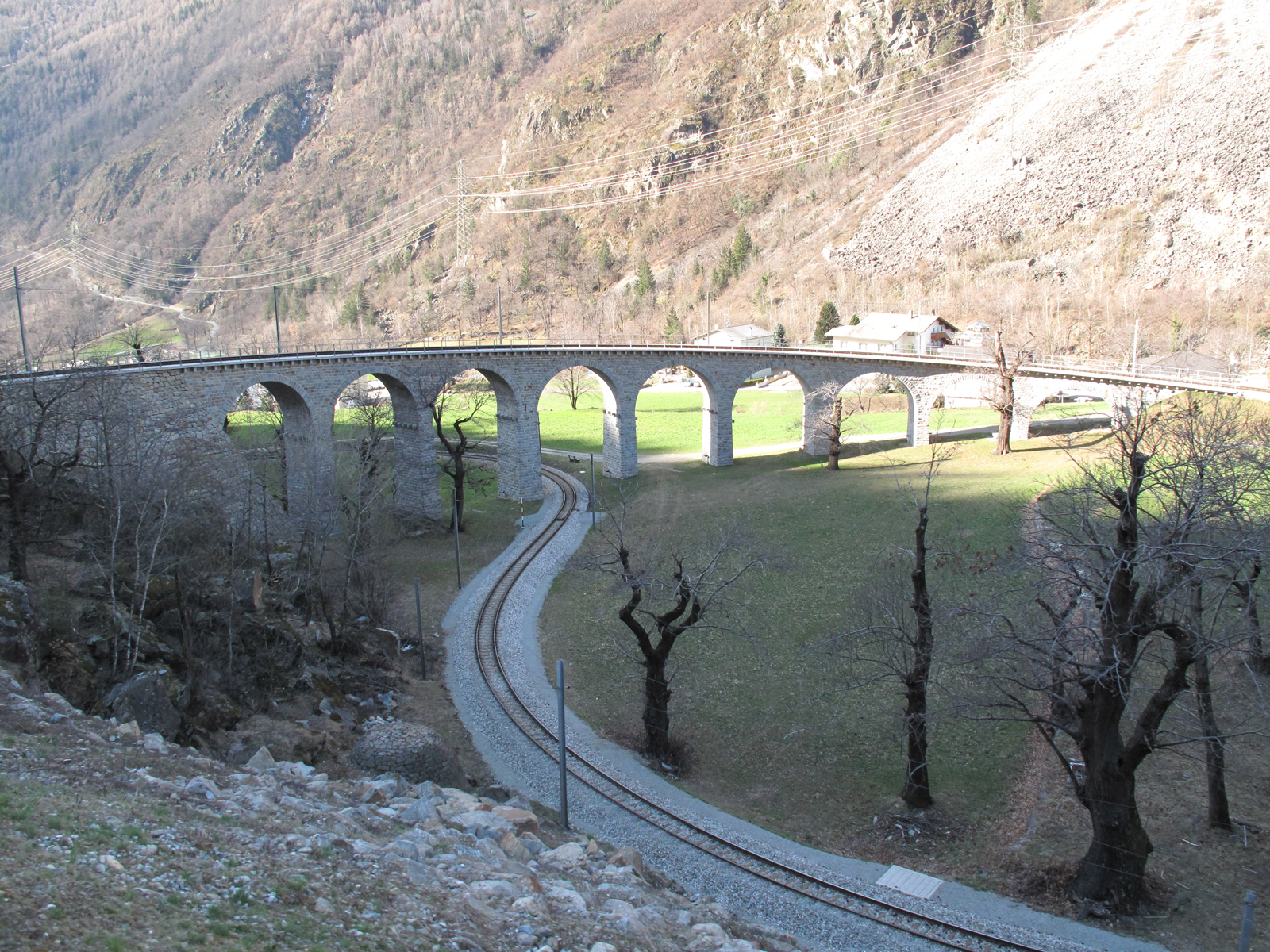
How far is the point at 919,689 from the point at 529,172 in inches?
5694

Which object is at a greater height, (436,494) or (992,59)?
(992,59)

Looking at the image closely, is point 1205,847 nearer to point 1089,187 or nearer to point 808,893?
point 808,893

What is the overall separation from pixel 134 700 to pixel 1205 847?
20064mm

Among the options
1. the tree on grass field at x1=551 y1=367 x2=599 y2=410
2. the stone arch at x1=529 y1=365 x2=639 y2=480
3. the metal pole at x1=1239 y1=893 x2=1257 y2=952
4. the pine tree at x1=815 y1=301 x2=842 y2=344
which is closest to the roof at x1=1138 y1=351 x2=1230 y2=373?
the stone arch at x1=529 y1=365 x2=639 y2=480

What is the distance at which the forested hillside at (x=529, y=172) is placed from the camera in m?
112

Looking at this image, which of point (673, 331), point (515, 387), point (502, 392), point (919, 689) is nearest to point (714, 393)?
point (515, 387)

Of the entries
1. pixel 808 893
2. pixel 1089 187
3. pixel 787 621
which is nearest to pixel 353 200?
pixel 1089 187

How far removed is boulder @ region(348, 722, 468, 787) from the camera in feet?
57.5

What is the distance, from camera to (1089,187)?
90.6 meters

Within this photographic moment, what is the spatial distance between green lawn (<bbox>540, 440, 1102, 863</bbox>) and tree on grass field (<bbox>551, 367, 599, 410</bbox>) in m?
34.7

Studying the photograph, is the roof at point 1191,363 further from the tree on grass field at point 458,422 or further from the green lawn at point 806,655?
the tree on grass field at point 458,422

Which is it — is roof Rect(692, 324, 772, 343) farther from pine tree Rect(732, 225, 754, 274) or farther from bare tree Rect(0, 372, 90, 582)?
bare tree Rect(0, 372, 90, 582)

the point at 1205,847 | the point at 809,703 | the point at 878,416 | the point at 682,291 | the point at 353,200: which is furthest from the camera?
the point at 353,200

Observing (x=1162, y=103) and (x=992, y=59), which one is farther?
(x=992, y=59)
